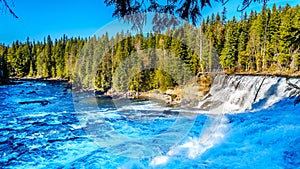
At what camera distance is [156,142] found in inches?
328

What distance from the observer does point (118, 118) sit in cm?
1316

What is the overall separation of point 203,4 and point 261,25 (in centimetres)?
2795

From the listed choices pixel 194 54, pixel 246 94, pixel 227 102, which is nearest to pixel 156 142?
pixel 227 102

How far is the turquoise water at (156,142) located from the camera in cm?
606

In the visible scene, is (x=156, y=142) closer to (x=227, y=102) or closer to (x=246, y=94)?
(x=227, y=102)

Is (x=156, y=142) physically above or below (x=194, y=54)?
below

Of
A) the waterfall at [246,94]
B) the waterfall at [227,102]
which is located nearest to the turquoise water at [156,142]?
the waterfall at [227,102]

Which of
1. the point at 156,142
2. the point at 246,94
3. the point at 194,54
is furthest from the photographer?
the point at 194,54

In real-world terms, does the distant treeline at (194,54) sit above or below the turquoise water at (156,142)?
above

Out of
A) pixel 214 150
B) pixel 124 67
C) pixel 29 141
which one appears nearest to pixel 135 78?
pixel 124 67

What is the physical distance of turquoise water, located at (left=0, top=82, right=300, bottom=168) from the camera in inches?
239

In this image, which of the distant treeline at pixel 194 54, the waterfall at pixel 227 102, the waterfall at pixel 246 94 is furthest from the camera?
the distant treeline at pixel 194 54

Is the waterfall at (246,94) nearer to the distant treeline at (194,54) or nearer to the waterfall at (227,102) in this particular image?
the waterfall at (227,102)

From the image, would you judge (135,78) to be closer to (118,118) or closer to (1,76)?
(118,118)
